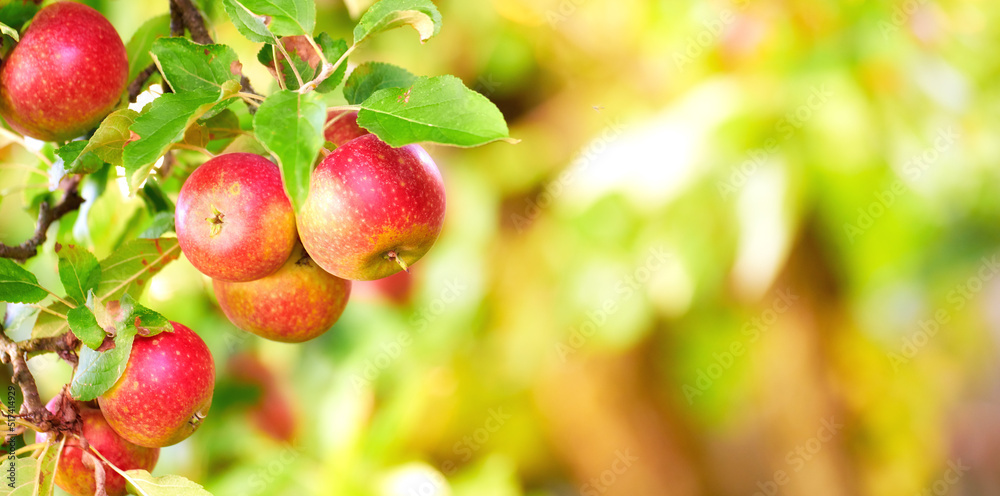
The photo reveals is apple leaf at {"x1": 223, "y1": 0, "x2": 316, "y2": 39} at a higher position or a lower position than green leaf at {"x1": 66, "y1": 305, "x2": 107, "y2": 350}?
higher

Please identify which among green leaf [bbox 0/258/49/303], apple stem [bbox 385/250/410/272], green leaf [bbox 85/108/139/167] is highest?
green leaf [bbox 85/108/139/167]

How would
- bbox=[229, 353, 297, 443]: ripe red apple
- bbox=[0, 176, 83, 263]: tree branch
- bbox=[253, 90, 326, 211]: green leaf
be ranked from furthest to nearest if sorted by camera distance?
bbox=[229, 353, 297, 443]: ripe red apple < bbox=[0, 176, 83, 263]: tree branch < bbox=[253, 90, 326, 211]: green leaf

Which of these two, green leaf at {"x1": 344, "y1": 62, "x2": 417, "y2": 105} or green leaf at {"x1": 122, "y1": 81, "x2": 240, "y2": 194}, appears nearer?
green leaf at {"x1": 122, "y1": 81, "x2": 240, "y2": 194}

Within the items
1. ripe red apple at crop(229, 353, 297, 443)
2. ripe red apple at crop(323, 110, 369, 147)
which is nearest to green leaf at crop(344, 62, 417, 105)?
ripe red apple at crop(323, 110, 369, 147)

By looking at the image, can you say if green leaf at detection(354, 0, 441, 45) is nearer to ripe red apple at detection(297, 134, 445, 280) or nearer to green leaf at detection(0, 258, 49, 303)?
ripe red apple at detection(297, 134, 445, 280)

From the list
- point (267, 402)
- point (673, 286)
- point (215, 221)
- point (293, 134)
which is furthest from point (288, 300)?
point (673, 286)

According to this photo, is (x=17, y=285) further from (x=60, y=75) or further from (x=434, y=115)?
(x=434, y=115)
